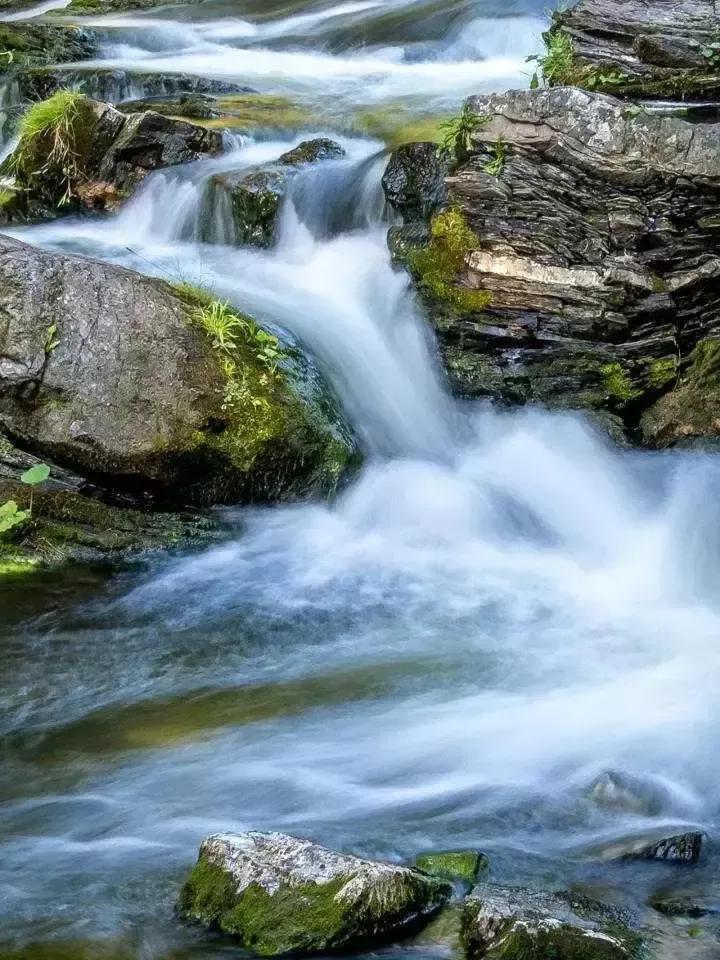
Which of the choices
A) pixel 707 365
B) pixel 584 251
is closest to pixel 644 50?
pixel 584 251

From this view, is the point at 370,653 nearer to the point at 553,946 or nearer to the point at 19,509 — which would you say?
the point at 19,509

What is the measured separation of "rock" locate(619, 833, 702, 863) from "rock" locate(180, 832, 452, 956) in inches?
35.6

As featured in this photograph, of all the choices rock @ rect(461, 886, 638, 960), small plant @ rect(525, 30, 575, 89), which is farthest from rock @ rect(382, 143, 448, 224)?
rock @ rect(461, 886, 638, 960)

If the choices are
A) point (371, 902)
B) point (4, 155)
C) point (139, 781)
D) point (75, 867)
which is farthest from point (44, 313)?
point (4, 155)

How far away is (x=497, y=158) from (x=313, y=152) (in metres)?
2.94

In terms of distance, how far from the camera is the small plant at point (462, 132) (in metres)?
7.91

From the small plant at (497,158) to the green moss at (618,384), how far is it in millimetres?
1676

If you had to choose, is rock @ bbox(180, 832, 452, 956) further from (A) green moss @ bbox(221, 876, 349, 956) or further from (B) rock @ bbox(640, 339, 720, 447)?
(B) rock @ bbox(640, 339, 720, 447)

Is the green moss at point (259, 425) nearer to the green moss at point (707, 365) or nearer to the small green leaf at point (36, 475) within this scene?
the small green leaf at point (36, 475)

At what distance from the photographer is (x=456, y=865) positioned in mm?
3824

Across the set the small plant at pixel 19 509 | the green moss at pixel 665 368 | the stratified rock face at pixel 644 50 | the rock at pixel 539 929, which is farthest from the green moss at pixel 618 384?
the rock at pixel 539 929

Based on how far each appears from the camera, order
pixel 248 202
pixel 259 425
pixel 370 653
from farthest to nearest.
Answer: pixel 248 202 → pixel 259 425 → pixel 370 653

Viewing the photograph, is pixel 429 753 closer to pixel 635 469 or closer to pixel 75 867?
pixel 75 867

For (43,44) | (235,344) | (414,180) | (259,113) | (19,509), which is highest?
(43,44)
